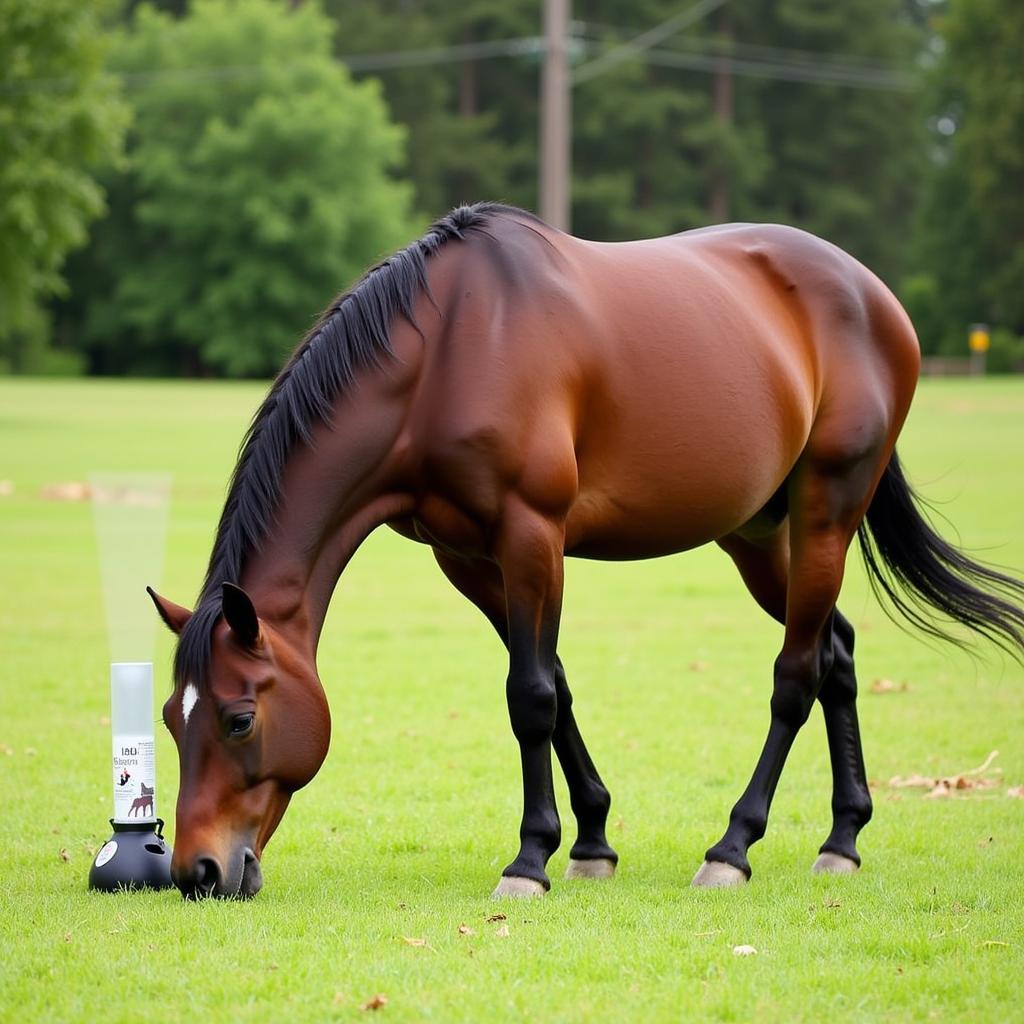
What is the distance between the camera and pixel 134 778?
17.5 ft

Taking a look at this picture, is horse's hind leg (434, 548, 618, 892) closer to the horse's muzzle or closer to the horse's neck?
the horse's neck

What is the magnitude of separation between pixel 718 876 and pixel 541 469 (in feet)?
5.24

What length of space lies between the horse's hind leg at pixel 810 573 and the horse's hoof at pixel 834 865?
0.31 metres

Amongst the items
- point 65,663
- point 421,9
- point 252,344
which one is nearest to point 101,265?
point 252,344

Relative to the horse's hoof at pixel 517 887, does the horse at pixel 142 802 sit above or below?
above

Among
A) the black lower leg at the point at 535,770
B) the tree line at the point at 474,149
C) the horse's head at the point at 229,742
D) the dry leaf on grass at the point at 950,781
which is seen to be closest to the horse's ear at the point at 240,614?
the horse's head at the point at 229,742

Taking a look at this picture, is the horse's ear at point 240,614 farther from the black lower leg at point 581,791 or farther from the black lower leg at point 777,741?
the black lower leg at point 777,741

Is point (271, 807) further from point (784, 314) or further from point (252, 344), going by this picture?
point (252, 344)

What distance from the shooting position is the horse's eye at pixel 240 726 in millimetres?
4750

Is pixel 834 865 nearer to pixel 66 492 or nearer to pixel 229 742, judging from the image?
pixel 229 742

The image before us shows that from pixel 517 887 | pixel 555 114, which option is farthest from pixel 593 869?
pixel 555 114

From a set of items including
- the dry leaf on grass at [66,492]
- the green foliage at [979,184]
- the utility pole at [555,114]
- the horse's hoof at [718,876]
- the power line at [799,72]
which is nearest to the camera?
the horse's hoof at [718,876]

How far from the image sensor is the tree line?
65188 millimetres

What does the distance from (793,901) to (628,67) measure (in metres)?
67.2
